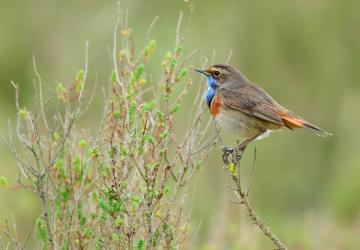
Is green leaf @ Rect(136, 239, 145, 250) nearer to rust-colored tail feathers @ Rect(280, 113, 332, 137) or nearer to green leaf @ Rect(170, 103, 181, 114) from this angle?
green leaf @ Rect(170, 103, 181, 114)

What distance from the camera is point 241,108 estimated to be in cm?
737

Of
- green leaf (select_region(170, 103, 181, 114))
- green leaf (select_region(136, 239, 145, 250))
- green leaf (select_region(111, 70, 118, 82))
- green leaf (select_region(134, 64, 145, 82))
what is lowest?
→ green leaf (select_region(136, 239, 145, 250))

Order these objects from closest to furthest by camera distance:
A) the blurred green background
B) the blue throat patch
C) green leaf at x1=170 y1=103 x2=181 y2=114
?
green leaf at x1=170 y1=103 x2=181 y2=114 < the blue throat patch < the blurred green background

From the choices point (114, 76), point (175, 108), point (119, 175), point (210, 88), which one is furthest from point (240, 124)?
point (119, 175)

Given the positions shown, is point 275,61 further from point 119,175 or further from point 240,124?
point 119,175

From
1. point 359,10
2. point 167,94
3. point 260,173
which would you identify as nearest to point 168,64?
point 167,94

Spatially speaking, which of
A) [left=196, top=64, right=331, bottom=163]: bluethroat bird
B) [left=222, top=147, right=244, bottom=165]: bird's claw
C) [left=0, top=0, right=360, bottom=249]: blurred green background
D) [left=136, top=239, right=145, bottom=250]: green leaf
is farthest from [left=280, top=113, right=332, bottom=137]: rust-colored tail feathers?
[left=0, top=0, right=360, bottom=249]: blurred green background

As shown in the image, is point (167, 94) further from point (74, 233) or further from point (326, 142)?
point (326, 142)

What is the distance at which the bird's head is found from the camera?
24.7ft

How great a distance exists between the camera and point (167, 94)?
6211 mm

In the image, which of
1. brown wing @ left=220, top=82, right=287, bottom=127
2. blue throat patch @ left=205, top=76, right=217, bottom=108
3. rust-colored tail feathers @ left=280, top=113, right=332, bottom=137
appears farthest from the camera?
blue throat patch @ left=205, top=76, right=217, bottom=108

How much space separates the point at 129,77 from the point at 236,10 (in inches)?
331

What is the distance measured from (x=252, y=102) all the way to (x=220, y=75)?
0.32 metres

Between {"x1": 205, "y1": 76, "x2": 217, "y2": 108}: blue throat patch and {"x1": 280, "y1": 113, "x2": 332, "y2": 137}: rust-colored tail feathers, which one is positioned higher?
{"x1": 205, "y1": 76, "x2": 217, "y2": 108}: blue throat patch
